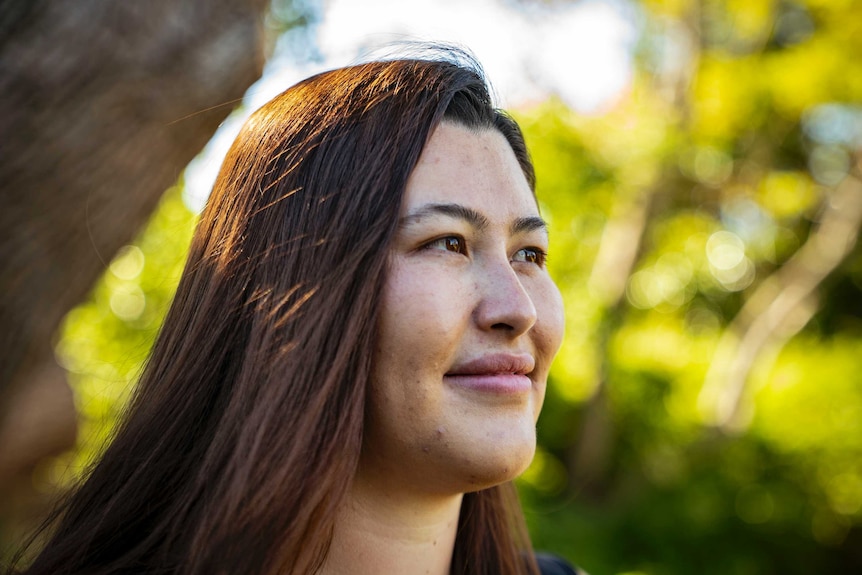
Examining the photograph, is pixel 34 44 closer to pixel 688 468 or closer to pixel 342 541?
pixel 342 541

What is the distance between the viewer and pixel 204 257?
1.88 m

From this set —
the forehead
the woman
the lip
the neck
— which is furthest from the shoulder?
the forehead

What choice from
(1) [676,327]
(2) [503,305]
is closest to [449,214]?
(2) [503,305]

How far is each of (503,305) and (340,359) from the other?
372 mm

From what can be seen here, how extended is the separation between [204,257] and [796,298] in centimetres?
849

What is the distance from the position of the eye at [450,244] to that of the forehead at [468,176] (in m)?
0.08

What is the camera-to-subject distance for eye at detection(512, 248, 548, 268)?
6.27 feet

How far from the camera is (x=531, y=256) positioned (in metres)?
1.96

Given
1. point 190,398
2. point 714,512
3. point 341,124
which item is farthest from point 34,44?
point 714,512

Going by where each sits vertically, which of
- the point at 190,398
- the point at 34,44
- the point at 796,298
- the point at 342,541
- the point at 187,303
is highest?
the point at 796,298

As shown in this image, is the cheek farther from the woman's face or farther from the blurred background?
the blurred background

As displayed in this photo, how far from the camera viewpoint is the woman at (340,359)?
5.27 feet

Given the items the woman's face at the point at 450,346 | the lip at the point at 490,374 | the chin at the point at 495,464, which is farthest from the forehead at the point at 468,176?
the chin at the point at 495,464

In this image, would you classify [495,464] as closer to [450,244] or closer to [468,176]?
[450,244]
